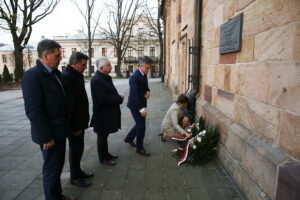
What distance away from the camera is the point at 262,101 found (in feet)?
7.69

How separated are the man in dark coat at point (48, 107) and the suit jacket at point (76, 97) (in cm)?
30

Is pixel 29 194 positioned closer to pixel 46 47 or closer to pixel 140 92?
pixel 46 47

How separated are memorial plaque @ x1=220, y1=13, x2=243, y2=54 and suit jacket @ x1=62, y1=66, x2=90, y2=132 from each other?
7.18ft

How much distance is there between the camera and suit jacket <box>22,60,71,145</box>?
2.04 metres

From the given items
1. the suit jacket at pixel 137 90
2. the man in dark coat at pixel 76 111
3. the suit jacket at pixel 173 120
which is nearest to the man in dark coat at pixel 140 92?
the suit jacket at pixel 137 90

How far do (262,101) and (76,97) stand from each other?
223 cm

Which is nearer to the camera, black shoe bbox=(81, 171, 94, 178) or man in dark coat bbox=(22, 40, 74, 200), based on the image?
man in dark coat bbox=(22, 40, 74, 200)

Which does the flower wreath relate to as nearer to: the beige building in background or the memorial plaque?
the beige building in background

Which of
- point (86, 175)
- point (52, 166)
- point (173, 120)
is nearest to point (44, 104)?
point (52, 166)

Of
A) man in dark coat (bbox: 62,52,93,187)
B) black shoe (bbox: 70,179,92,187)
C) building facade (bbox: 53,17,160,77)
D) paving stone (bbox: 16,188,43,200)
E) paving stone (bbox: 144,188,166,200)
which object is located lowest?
paving stone (bbox: 16,188,43,200)

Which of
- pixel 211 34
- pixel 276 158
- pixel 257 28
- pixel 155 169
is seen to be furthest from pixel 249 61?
pixel 155 169

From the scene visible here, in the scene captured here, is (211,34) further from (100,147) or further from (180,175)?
(100,147)

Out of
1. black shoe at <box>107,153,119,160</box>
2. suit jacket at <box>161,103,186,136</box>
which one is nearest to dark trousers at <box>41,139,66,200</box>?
black shoe at <box>107,153,119,160</box>

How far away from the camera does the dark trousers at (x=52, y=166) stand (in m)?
2.27
